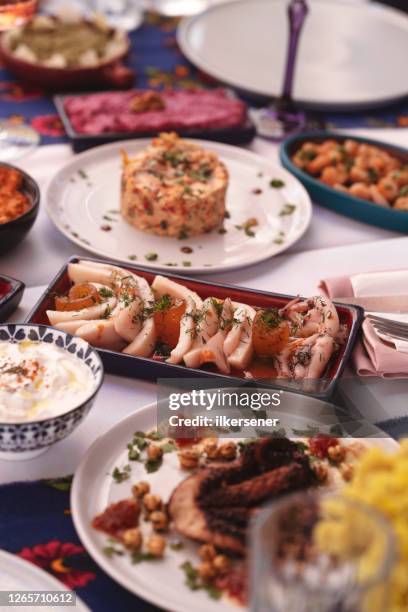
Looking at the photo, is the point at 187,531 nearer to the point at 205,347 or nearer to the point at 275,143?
the point at 205,347

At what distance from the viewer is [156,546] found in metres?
1.46

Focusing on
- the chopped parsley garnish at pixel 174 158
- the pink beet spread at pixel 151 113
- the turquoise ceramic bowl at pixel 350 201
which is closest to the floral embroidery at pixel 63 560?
the chopped parsley garnish at pixel 174 158

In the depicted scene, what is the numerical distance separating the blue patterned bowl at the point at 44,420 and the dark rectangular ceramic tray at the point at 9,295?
31 cm

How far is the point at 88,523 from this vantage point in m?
1.52

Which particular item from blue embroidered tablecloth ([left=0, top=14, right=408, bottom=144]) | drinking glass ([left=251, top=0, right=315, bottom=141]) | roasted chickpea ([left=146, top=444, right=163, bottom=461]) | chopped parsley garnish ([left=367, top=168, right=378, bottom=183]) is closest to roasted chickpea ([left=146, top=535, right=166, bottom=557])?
roasted chickpea ([left=146, top=444, right=163, bottom=461])

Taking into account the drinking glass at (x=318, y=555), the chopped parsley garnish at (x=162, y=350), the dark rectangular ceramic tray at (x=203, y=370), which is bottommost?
the chopped parsley garnish at (x=162, y=350)

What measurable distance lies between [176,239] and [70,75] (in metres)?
1.23

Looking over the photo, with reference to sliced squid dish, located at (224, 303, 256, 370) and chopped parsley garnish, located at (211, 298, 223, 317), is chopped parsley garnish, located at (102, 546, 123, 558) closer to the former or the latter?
sliced squid dish, located at (224, 303, 256, 370)

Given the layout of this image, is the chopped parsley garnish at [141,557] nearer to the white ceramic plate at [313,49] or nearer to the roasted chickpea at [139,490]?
the roasted chickpea at [139,490]

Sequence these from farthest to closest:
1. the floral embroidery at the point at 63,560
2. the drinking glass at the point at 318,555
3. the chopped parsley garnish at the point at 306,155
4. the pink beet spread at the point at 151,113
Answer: the pink beet spread at the point at 151,113 → the chopped parsley garnish at the point at 306,155 → the floral embroidery at the point at 63,560 → the drinking glass at the point at 318,555

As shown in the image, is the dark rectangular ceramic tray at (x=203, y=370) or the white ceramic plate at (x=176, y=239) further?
the white ceramic plate at (x=176, y=239)

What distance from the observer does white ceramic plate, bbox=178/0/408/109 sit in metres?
3.67

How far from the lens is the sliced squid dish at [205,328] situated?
197 cm

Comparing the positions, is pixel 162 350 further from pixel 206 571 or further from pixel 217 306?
pixel 206 571
